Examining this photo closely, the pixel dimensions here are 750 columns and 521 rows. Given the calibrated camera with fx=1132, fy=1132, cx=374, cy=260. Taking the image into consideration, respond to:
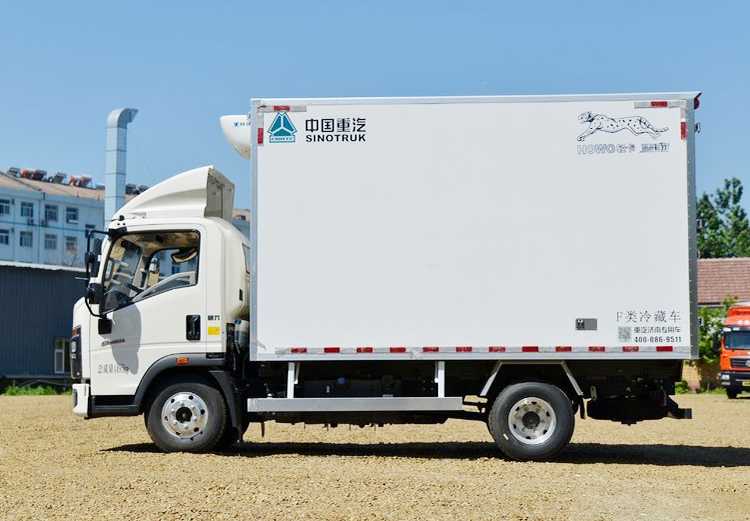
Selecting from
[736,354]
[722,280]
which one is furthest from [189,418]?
[722,280]

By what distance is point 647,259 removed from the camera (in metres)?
13.1

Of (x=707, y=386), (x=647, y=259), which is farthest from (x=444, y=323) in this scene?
(x=707, y=386)

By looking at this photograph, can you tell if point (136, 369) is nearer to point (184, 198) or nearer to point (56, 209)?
point (184, 198)

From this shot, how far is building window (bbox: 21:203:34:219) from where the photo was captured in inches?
3135

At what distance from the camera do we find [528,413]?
44.0ft

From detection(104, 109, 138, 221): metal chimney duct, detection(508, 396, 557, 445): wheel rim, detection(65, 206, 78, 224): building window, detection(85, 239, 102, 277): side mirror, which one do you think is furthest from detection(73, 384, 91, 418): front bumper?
detection(65, 206, 78, 224): building window

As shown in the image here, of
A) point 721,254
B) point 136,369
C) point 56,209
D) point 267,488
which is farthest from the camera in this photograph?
point 721,254

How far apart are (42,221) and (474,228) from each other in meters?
72.0

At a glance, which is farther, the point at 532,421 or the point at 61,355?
the point at 61,355

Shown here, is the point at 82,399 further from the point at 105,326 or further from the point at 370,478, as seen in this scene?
the point at 370,478

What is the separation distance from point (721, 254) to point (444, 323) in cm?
8219

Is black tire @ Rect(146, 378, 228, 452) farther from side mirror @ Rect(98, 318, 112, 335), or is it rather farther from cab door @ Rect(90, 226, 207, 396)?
side mirror @ Rect(98, 318, 112, 335)

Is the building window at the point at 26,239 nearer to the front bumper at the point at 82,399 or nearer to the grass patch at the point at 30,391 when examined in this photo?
the grass patch at the point at 30,391

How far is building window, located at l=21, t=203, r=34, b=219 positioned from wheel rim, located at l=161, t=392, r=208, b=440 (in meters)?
69.5
